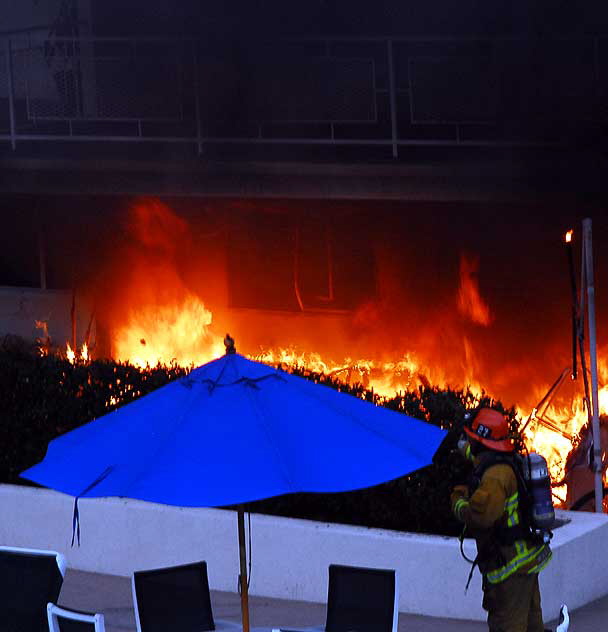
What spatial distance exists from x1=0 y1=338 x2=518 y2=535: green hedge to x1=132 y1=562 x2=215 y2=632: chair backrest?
6.47 feet

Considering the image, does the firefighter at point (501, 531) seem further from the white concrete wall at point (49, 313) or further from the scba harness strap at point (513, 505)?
the white concrete wall at point (49, 313)

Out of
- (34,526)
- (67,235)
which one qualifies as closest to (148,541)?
(34,526)

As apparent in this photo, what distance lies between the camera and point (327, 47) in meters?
11.2

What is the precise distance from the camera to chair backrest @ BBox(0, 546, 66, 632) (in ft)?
20.0

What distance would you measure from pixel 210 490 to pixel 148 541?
378 centimetres

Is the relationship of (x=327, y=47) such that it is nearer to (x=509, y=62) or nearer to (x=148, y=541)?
(x=509, y=62)

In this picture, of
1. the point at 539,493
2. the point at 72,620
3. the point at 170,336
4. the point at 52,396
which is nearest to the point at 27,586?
the point at 72,620

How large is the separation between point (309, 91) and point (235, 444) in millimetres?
6978

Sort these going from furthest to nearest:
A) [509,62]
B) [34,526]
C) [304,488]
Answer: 1. [509,62]
2. [34,526]
3. [304,488]

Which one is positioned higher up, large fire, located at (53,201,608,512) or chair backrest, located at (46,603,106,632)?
large fire, located at (53,201,608,512)

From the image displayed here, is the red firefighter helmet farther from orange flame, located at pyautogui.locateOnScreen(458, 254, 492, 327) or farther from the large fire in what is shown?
orange flame, located at pyautogui.locateOnScreen(458, 254, 492, 327)

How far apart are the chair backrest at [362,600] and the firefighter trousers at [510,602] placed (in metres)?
0.51

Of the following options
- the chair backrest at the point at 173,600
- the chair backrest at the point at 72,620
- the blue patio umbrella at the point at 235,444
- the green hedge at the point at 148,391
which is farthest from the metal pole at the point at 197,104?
the chair backrest at the point at 72,620

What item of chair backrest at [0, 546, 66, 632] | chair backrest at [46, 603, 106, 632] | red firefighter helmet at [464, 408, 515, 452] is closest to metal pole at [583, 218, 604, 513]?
red firefighter helmet at [464, 408, 515, 452]
